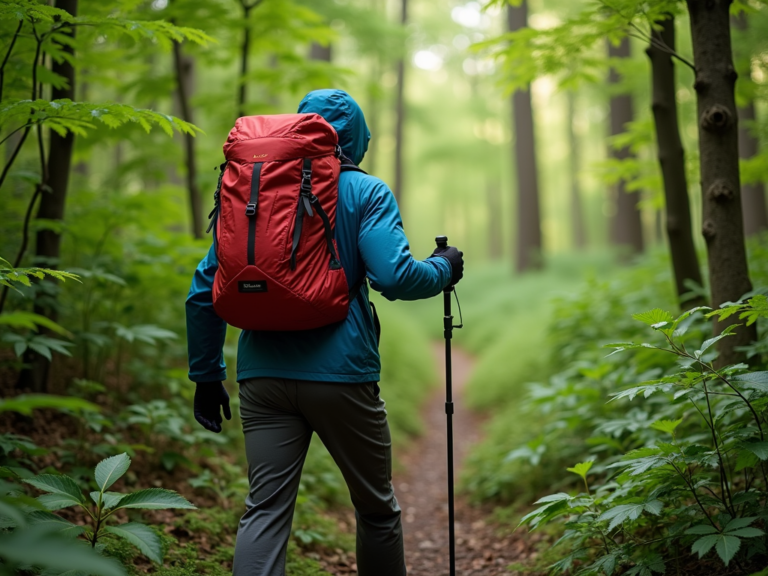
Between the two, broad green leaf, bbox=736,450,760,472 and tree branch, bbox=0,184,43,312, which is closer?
broad green leaf, bbox=736,450,760,472

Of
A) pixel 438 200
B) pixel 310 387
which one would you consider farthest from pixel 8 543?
pixel 438 200

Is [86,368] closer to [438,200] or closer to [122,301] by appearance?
[122,301]

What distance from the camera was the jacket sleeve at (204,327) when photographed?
8.13 ft

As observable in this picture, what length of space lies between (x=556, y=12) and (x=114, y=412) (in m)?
15.6

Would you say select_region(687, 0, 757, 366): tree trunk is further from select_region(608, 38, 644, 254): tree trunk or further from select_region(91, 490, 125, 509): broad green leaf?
select_region(608, 38, 644, 254): tree trunk

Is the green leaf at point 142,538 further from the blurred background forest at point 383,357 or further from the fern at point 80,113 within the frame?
the fern at point 80,113

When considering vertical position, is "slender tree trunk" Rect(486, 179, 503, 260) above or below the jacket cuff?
above

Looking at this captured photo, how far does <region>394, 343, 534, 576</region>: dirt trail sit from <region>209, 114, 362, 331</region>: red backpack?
7.36 feet

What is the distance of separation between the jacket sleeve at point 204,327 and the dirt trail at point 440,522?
201 centimetres

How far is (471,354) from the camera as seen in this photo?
43.4 feet

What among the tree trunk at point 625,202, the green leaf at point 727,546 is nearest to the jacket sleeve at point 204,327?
the green leaf at point 727,546

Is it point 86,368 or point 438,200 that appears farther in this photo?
point 438,200

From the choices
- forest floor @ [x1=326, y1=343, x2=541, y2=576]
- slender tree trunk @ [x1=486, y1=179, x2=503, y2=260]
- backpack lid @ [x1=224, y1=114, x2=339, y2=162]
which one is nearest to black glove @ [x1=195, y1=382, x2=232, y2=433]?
backpack lid @ [x1=224, y1=114, x2=339, y2=162]

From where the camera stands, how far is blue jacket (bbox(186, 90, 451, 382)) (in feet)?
7.50
